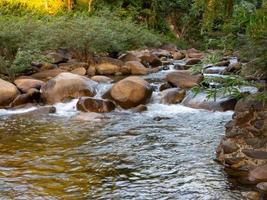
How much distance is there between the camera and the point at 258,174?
555 cm

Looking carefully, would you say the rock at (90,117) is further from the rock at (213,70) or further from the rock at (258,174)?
the rock at (213,70)

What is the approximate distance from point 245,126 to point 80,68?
8.83 metres

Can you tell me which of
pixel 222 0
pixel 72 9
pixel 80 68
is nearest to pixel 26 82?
pixel 80 68

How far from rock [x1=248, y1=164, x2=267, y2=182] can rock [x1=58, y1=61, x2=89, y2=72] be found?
9.92 meters

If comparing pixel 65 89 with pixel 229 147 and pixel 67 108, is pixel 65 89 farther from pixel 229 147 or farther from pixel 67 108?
pixel 229 147

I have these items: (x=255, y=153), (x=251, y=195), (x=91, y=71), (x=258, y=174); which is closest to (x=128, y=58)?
(x=91, y=71)

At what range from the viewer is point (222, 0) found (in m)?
4.48

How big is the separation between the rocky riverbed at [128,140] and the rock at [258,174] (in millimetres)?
13

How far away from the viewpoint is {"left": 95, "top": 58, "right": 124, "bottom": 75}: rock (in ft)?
49.2

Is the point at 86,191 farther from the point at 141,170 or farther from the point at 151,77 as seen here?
the point at 151,77

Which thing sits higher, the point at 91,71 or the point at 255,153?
the point at 255,153

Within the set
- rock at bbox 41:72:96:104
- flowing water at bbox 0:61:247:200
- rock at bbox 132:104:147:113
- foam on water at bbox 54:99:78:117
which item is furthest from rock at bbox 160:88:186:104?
foam on water at bbox 54:99:78:117

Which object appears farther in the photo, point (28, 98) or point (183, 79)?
point (183, 79)

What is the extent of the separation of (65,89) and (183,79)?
3.09m
